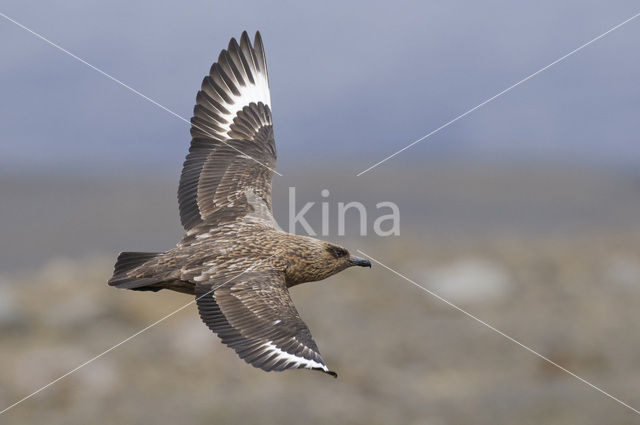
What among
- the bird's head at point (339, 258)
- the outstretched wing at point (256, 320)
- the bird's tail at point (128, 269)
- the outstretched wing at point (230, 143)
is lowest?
the outstretched wing at point (256, 320)

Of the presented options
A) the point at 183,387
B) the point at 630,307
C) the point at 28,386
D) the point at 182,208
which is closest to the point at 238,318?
the point at 182,208

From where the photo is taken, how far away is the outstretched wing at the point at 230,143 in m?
10.4

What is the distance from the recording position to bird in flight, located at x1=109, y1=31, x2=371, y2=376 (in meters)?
8.72

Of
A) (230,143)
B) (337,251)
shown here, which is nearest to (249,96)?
(230,143)

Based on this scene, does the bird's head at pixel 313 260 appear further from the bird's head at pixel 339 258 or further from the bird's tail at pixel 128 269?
the bird's tail at pixel 128 269

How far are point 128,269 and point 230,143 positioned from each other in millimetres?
2651

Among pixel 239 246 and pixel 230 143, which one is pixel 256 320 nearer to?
pixel 239 246

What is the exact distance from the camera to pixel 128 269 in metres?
9.14

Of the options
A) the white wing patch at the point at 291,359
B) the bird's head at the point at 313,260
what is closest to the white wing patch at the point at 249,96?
the bird's head at the point at 313,260

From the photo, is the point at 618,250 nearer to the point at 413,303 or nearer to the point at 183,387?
the point at 413,303

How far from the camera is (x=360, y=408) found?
3216cm

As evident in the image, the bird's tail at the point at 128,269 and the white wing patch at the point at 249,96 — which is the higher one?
the white wing patch at the point at 249,96

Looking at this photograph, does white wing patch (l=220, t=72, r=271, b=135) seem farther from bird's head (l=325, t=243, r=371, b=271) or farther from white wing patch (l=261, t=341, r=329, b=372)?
white wing patch (l=261, t=341, r=329, b=372)

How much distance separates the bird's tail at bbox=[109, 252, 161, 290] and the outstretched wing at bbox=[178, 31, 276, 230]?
90 centimetres
